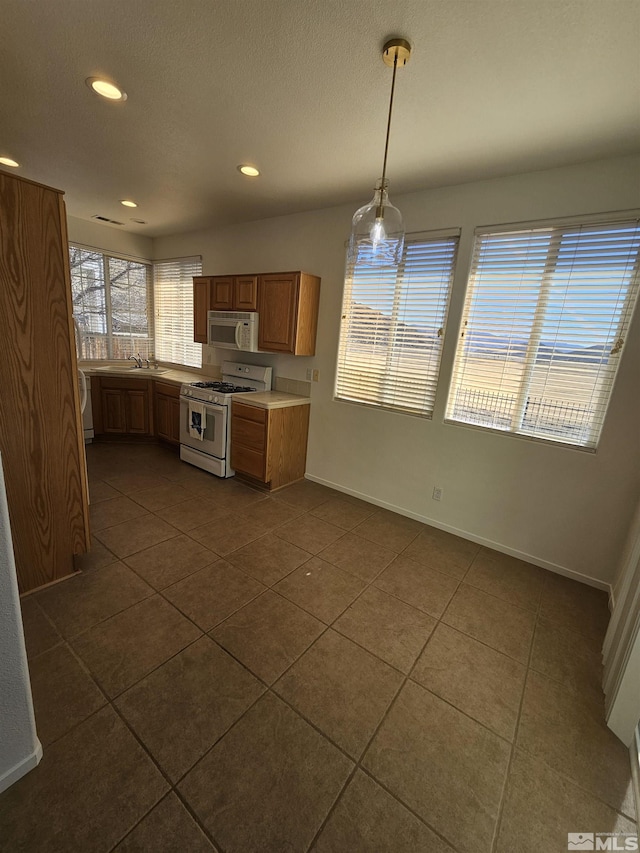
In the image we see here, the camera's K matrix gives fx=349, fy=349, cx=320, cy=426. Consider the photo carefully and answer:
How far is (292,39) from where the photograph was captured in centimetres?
148

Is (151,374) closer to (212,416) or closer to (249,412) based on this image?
(212,416)

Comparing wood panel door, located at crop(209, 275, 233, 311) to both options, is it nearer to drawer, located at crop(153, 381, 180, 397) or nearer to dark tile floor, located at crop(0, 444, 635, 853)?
drawer, located at crop(153, 381, 180, 397)

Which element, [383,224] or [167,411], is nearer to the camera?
[383,224]

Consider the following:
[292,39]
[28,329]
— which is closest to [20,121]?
[28,329]

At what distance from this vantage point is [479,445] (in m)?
2.80

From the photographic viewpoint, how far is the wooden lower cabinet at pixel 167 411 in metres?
4.34

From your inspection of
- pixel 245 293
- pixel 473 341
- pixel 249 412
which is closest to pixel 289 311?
pixel 245 293

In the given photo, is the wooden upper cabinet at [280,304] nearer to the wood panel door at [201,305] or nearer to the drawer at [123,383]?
the wood panel door at [201,305]

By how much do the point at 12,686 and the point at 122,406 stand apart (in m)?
3.95

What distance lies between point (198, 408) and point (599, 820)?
3798 mm

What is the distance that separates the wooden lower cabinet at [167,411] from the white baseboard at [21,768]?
3376mm

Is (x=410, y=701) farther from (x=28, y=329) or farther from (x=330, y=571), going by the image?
(x=28, y=329)

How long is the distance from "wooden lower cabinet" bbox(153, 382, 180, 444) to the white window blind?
2.32 feet

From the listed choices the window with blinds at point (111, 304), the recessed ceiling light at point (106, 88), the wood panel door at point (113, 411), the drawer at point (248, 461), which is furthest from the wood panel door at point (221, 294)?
the recessed ceiling light at point (106, 88)
